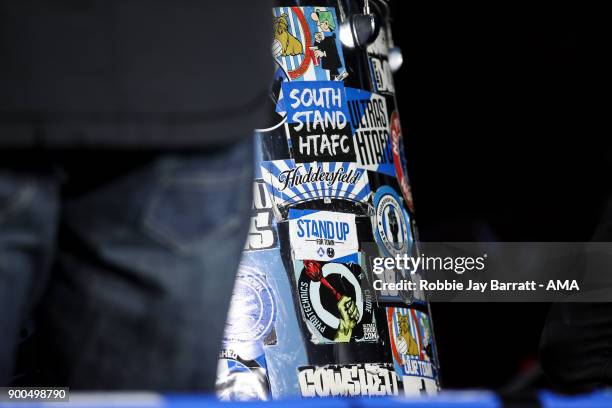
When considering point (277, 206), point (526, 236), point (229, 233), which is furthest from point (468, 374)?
point (229, 233)

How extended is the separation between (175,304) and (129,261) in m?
0.06

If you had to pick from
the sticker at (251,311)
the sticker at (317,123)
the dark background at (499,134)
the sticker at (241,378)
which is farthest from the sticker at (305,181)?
the dark background at (499,134)

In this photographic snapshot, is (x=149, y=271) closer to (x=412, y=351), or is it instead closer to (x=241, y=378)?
(x=241, y=378)

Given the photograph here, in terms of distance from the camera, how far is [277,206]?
1.35 m

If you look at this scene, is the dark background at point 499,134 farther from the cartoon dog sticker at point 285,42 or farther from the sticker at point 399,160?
the cartoon dog sticker at point 285,42

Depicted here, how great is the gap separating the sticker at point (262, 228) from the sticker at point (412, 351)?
23 centimetres

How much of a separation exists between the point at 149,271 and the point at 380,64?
2.91ft

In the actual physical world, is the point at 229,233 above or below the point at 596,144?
below

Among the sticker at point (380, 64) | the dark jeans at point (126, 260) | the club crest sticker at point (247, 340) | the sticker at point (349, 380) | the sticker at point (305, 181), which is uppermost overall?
the sticker at point (380, 64)

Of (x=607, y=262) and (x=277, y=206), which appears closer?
(x=277, y=206)

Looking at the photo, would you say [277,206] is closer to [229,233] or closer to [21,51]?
[229,233]

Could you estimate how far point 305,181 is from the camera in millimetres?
1358

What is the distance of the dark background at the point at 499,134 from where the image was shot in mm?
2877

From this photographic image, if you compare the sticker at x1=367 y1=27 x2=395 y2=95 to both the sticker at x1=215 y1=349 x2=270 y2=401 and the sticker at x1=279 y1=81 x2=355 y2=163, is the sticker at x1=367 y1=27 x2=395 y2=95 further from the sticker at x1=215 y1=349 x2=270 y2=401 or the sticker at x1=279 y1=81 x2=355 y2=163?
the sticker at x1=215 y1=349 x2=270 y2=401
